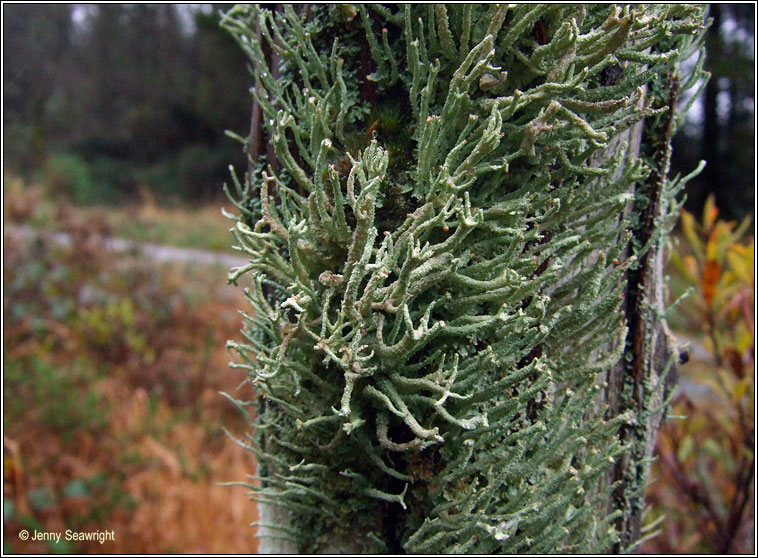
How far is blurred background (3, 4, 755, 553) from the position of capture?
2023mm

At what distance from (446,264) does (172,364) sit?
4.26 m

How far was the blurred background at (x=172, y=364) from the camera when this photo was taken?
202 cm

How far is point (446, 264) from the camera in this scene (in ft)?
2.59

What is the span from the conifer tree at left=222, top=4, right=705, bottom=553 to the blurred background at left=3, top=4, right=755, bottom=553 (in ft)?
1.61

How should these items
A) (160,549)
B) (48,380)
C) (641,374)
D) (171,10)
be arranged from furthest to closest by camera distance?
(171,10)
(48,380)
(160,549)
(641,374)

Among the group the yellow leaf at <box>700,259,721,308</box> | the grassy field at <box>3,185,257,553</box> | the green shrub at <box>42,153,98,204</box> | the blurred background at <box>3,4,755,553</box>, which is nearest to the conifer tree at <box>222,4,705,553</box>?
the blurred background at <box>3,4,755,553</box>

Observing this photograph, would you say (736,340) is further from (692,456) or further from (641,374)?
(641,374)

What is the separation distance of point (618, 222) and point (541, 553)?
0.56 m

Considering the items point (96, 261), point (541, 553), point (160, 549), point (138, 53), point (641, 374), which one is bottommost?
point (160, 549)

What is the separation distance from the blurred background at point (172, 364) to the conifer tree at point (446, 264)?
491 mm

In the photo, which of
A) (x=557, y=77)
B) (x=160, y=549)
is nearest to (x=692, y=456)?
(x=557, y=77)

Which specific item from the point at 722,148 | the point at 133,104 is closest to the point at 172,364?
the point at 722,148

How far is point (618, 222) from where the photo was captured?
3.39 feet

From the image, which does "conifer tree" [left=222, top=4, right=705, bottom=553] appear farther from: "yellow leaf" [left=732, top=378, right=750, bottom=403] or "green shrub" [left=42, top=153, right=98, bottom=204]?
"green shrub" [left=42, top=153, right=98, bottom=204]
